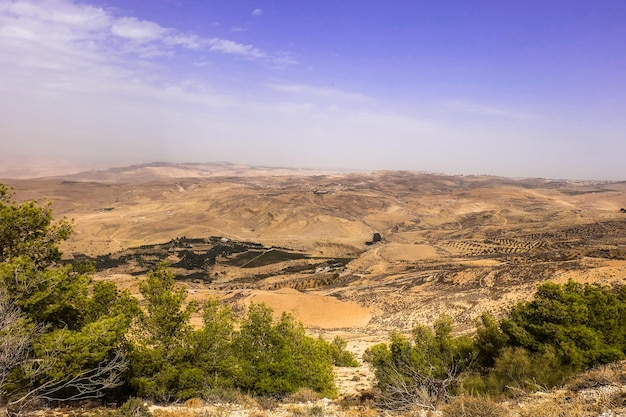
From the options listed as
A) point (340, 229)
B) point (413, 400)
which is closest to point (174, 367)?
point (413, 400)

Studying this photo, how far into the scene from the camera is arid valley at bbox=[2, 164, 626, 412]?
37.9 meters

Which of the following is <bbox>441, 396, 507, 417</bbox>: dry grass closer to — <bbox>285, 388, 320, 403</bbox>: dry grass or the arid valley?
<bbox>285, 388, 320, 403</bbox>: dry grass

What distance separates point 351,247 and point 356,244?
296 cm

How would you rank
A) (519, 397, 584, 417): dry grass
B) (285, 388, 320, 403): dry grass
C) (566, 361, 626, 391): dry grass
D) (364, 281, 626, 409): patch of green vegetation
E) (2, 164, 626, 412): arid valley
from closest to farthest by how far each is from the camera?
(519, 397, 584, 417): dry grass
(566, 361, 626, 391): dry grass
(364, 281, 626, 409): patch of green vegetation
(285, 388, 320, 403): dry grass
(2, 164, 626, 412): arid valley

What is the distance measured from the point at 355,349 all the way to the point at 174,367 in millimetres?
17757

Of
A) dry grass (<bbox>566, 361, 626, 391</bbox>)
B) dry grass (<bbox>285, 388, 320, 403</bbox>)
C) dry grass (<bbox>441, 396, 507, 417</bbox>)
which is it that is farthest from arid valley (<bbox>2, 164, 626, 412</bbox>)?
dry grass (<bbox>566, 361, 626, 391</bbox>)

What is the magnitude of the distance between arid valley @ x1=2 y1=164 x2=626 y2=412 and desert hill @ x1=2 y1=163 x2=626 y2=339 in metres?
0.26

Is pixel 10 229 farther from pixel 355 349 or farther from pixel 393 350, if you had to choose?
pixel 355 349

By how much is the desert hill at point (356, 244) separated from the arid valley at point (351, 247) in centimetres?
26

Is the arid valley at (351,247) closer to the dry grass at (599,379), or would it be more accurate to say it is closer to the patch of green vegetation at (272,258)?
the patch of green vegetation at (272,258)

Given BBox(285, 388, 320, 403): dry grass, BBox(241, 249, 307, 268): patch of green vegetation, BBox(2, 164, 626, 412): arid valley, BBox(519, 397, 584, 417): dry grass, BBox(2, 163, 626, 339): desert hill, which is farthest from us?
BBox(241, 249, 307, 268): patch of green vegetation

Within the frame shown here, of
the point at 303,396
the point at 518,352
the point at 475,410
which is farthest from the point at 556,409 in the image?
the point at 303,396

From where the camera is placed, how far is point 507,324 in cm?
1452

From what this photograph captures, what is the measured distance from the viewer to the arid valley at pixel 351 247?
37906 millimetres
